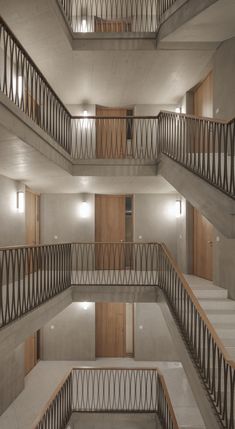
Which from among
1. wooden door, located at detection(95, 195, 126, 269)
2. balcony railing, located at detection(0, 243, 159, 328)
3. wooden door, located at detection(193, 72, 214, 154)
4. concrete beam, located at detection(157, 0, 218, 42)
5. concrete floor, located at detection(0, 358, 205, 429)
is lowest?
concrete floor, located at detection(0, 358, 205, 429)

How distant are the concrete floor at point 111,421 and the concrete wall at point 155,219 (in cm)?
525

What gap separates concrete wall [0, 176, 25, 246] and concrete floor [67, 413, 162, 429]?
4729mm

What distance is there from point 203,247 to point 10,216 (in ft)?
16.9

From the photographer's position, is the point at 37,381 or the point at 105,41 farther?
the point at 37,381

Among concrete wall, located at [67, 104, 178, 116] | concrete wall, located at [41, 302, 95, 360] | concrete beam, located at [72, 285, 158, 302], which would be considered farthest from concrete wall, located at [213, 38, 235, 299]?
concrete wall, located at [41, 302, 95, 360]

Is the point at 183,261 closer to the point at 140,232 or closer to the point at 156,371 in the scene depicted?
the point at 140,232

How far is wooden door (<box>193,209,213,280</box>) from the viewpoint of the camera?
33.3 feet

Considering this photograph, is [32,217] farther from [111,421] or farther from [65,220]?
[111,421]

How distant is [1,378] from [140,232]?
623 cm

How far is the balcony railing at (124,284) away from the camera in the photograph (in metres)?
4.87

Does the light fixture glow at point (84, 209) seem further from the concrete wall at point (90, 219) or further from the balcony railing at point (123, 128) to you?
the balcony railing at point (123, 128)

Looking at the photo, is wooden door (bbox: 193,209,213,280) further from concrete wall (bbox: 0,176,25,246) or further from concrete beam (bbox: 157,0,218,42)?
concrete wall (bbox: 0,176,25,246)

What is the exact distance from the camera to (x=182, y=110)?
12234 mm

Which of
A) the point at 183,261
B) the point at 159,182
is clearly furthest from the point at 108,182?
the point at 183,261
